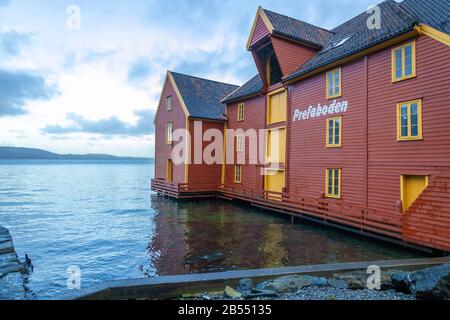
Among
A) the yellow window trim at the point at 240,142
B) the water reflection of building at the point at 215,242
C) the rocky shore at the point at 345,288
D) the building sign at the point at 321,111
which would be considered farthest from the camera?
the yellow window trim at the point at 240,142

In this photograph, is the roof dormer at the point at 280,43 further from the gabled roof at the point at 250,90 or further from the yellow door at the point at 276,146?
the yellow door at the point at 276,146

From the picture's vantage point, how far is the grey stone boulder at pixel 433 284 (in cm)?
551

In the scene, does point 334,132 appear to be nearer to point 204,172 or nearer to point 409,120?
point 409,120

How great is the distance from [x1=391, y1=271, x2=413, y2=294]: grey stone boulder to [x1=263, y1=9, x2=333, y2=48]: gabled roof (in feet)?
52.4

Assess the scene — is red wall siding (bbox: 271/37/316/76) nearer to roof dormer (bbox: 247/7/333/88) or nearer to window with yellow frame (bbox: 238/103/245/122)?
roof dormer (bbox: 247/7/333/88)

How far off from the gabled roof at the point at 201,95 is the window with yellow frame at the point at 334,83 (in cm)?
1165

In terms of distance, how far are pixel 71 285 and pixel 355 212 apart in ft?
37.9

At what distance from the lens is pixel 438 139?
34.9ft

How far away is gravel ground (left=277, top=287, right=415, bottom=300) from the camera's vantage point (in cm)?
584

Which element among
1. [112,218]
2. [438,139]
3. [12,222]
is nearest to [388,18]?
[438,139]

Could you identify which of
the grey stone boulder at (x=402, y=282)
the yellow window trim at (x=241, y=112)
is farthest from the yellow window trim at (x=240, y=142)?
the grey stone boulder at (x=402, y=282)

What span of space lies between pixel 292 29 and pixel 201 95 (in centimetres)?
1098
